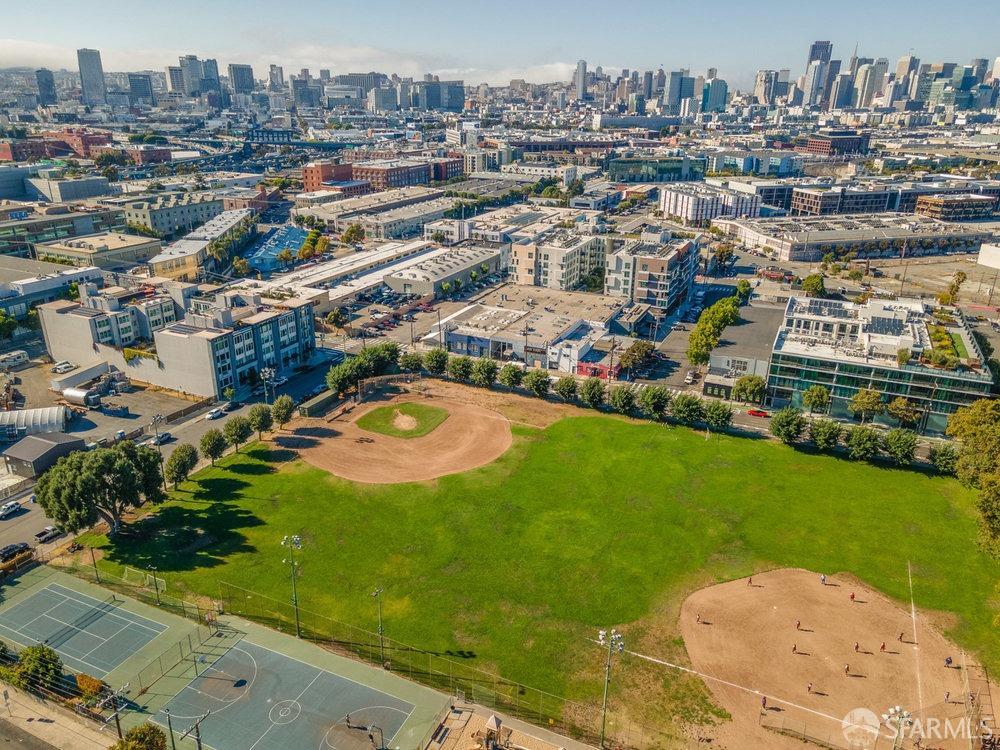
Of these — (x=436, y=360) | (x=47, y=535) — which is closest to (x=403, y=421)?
(x=436, y=360)

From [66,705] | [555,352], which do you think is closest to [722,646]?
[66,705]

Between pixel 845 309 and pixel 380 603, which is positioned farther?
pixel 845 309

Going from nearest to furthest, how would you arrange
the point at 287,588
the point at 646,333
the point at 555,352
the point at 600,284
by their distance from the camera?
the point at 287,588
the point at 555,352
the point at 646,333
the point at 600,284

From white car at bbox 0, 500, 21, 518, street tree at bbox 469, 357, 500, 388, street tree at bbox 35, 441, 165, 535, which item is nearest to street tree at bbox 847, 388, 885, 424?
street tree at bbox 469, 357, 500, 388

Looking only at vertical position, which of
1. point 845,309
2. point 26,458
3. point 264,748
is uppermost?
point 845,309

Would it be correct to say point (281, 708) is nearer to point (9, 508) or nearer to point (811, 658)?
point (811, 658)

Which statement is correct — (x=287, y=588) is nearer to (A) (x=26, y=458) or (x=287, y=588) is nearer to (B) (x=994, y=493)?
(A) (x=26, y=458)
